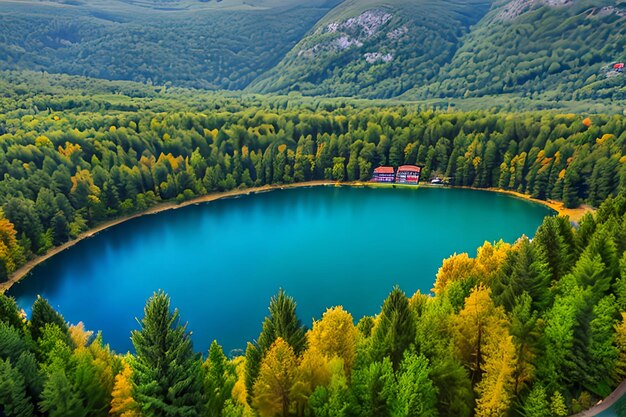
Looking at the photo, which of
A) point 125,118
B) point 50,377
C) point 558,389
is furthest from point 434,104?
point 50,377

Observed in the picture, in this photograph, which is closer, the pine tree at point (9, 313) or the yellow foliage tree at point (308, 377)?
the yellow foliage tree at point (308, 377)

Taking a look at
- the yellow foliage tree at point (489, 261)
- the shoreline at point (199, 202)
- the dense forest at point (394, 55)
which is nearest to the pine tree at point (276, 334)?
the yellow foliage tree at point (489, 261)

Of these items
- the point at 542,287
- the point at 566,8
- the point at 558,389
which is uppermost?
the point at 566,8

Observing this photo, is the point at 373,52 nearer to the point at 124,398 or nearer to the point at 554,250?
the point at 554,250

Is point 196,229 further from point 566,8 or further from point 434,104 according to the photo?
point 566,8

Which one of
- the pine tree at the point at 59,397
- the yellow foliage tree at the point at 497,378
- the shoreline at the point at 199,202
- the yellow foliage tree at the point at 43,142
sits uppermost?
the yellow foliage tree at the point at 43,142

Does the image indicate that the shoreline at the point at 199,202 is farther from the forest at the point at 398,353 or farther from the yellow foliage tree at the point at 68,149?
the yellow foliage tree at the point at 68,149
